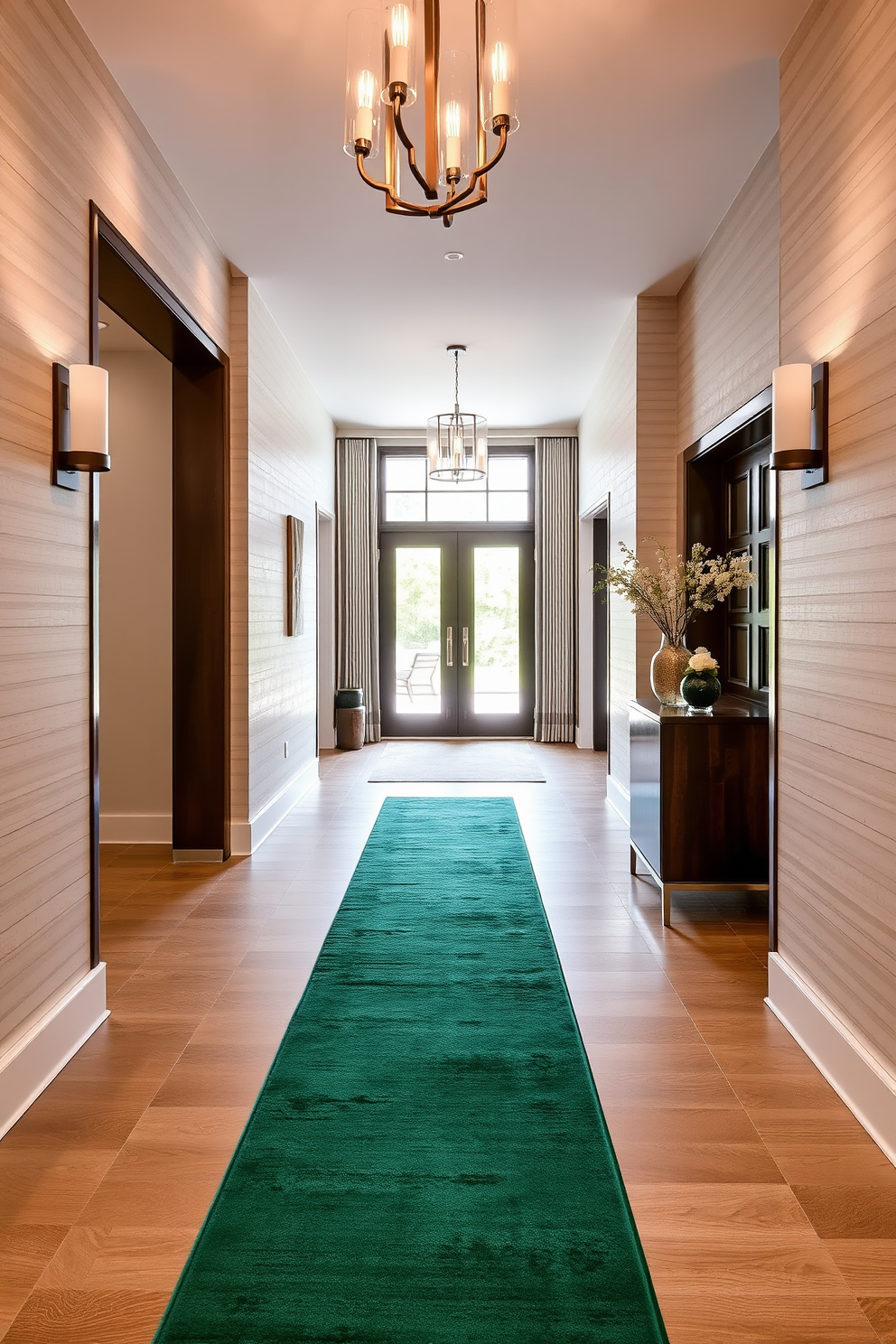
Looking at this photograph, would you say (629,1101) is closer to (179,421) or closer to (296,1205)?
(296,1205)

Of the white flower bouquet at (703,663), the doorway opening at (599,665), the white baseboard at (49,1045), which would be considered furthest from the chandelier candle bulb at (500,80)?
the doorway opening at (599,665)

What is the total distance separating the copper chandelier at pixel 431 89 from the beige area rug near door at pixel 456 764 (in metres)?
5.10

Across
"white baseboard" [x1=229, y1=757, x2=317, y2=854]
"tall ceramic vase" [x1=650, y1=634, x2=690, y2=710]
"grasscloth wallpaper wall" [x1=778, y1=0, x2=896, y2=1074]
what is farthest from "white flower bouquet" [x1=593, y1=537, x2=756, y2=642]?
"white baseboard" [x1=229, y1=757, x2=317, y2=854]

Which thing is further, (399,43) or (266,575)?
(266,575)

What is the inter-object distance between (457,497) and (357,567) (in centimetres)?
128

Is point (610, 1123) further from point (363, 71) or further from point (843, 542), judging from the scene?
point (363, 71)

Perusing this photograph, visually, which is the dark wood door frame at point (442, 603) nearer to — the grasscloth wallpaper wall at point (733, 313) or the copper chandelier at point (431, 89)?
the grasscloth wallpaper wall at point (733, 313)

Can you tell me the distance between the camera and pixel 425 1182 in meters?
1.97

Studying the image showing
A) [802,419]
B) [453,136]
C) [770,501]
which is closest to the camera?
[453,136]

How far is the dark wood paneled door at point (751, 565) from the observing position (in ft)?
14.3

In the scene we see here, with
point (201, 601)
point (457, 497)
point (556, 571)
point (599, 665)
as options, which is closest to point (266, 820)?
point (201, 601)

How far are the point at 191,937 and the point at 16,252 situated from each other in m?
2.52

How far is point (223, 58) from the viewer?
3080mm

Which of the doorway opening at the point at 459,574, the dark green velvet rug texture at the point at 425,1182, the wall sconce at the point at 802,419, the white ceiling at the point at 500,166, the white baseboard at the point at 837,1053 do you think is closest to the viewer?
the dark green velvet rug texture at the point at 425,1182
